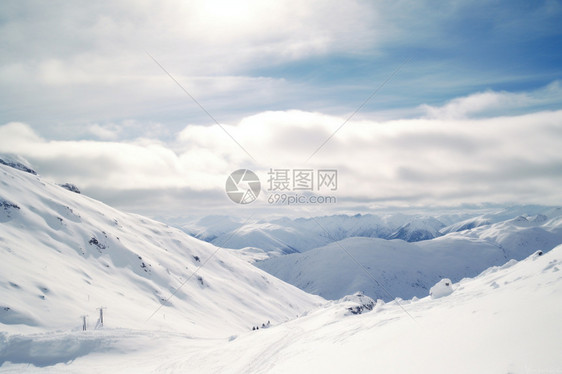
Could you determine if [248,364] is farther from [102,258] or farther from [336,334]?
[102,258]

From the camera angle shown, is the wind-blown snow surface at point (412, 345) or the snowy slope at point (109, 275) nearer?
the wind-blown snow surface at point (412, 345)

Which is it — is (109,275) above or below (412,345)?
below

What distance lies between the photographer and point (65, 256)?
78625 mm

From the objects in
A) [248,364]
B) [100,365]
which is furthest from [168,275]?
[248,364]

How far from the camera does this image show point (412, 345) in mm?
11836

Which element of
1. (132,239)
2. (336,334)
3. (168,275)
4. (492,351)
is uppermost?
(492,351)

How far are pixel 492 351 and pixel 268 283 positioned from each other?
458 ft

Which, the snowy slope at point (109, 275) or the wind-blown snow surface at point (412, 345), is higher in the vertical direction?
the wind-blown snow surface at point (412, 345)

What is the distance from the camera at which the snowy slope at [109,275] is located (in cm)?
5034

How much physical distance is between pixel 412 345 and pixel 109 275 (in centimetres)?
8833

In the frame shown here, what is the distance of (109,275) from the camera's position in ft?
277

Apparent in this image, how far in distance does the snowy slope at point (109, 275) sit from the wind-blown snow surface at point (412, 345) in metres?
21.3

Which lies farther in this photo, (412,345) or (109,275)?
(109,275)

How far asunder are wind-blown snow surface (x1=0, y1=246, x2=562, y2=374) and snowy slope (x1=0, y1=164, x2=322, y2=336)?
2126cm
